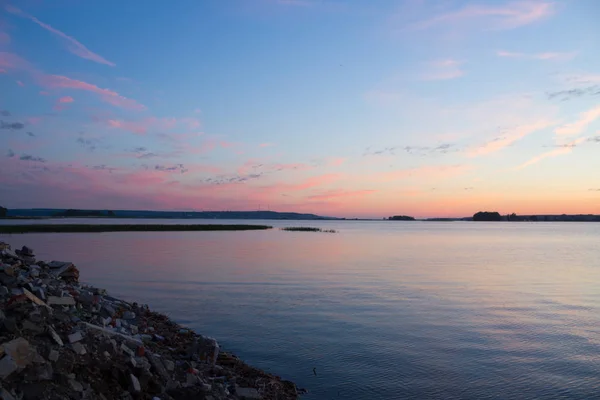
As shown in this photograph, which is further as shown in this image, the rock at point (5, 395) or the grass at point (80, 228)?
the grass at point (80, 228)

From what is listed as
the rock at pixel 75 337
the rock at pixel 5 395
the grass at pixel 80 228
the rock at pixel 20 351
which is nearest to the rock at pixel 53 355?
the rock at pixel 20 351

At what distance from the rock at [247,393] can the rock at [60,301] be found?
5.71m

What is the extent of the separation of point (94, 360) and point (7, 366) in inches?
70.0

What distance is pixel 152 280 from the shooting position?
29422 mm

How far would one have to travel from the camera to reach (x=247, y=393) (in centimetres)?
1005

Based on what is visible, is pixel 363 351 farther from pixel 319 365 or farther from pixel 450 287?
pixel 450 287

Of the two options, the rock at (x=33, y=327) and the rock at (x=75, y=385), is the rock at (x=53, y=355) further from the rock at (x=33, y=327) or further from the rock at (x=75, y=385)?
the rock at (x=33, y=327)

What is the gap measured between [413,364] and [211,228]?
122645mm

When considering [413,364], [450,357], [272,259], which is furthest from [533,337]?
[272,259]

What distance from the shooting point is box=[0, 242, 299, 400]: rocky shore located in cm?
752

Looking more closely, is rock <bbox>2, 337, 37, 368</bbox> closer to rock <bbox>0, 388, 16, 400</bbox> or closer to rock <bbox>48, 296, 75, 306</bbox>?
rock <bbox>0, 388, 16, 400</bbox>

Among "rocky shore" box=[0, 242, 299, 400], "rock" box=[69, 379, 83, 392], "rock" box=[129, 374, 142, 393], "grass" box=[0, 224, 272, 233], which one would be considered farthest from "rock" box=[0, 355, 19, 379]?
"grass" box=[0, 224, 272, 233]

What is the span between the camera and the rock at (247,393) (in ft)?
32.7

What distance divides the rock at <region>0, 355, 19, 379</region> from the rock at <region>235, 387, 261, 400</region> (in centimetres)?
455
